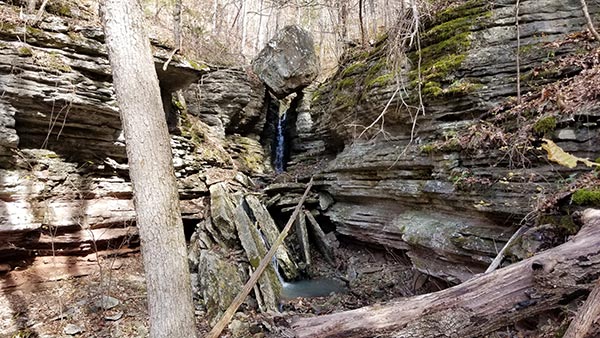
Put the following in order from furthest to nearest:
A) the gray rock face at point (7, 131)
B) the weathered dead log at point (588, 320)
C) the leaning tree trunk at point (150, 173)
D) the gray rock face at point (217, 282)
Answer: the gray rock face at point (217, 282), the gray rock face at point (7, 131), the leaning tree trunk at point (150, 173), the weathered dead log at point (588, 320)

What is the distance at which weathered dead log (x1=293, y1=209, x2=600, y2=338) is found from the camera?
87.2 inches

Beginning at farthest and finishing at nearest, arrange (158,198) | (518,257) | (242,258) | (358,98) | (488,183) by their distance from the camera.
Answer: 1. (358,98)
2. (242,258)
3. (488,183)
4. (518,257)
5. (158,198)

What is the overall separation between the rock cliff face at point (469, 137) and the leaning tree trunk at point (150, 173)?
296cm

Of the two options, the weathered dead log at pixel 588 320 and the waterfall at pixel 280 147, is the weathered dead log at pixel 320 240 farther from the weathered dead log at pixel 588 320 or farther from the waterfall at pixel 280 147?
the weathered dead log at pixel 588 320

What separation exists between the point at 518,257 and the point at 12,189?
7727 mm

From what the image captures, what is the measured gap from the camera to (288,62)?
13562 mm

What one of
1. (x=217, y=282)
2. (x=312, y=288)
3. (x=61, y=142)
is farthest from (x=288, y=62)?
(x=217, y=282)

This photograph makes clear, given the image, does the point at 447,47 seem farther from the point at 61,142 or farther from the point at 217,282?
the point at 61,142

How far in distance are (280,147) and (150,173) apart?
39.8 ft

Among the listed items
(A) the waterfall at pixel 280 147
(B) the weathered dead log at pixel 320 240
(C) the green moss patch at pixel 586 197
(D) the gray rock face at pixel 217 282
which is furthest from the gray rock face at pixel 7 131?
(A) the waterfall at pixel 280 147

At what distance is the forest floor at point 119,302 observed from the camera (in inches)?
191

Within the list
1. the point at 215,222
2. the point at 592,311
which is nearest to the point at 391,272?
the point at 215,222

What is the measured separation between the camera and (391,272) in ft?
24.1

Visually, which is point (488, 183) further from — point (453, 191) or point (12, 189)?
point (12, 189)
